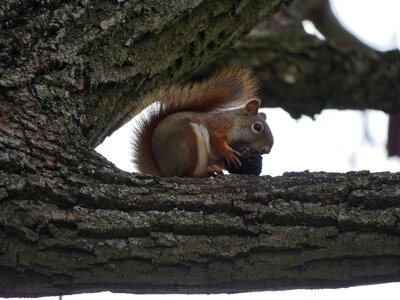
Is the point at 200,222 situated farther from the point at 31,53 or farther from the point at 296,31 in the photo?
the point at 296,31

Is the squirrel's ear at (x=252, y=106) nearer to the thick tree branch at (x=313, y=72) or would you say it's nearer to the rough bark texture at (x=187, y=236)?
the thick tree branch at (x=313, y=72)

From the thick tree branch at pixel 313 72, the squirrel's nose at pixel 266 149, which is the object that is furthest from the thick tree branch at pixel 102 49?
the thick tree branch at pixel 313 72

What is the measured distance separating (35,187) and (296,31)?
271 centimetres

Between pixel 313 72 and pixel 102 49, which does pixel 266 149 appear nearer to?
pixel 313 72

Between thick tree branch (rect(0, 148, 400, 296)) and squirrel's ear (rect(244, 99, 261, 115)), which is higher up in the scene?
squirrel's ear (rect(244, 99, 261, 115))

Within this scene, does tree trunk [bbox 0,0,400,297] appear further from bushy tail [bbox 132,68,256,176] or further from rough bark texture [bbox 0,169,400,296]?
bushy tail [bbox 132,68,256,176]

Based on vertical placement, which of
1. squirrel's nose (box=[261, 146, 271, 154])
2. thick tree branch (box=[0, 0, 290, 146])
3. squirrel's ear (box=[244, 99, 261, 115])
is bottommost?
thick tree branch (box=[0, 0, 290, 146])

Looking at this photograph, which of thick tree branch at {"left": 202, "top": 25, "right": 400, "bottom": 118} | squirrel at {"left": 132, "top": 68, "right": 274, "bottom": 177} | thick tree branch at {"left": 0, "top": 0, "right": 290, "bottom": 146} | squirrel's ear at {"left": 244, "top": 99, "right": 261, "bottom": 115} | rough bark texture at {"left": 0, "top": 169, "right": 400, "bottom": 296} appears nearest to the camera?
rough bark texture at {"left": 0, "top": 169, "right": 400, "bottom": 296}

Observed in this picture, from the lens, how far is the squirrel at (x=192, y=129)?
2864 millimetres

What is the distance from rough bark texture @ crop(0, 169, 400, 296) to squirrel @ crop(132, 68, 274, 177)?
2.61 feet

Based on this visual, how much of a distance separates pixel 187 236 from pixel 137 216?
0.42 ft

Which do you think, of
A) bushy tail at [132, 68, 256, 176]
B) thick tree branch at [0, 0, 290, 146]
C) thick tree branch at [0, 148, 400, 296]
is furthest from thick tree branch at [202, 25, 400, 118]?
thick tree branch at [0, 148, 400, 296]

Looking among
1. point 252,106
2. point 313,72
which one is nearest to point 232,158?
point 252,106

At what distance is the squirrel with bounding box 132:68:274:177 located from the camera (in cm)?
286
